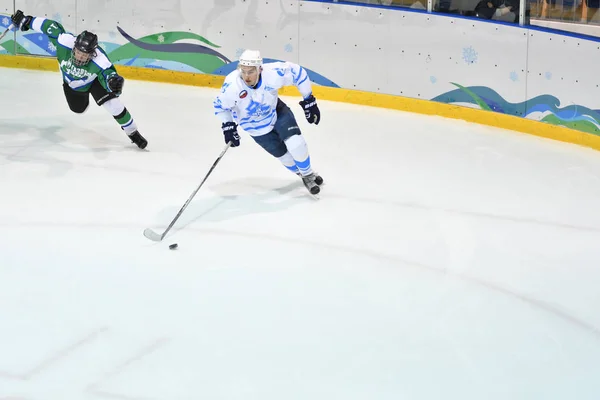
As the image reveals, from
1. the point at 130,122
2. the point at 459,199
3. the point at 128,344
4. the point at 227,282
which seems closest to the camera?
the point at 128,344

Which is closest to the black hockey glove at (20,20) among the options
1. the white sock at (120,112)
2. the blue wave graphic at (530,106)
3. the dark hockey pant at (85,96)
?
the dark hockey pant at (85,96)

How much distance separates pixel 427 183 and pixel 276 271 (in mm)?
1965

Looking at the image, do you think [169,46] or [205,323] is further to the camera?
[169,46]

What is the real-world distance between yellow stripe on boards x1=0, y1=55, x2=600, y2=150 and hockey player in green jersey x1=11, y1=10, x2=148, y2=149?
7.41ft

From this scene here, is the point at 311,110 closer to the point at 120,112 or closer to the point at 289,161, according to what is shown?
the point at 289,161

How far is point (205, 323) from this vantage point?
12.7 ft

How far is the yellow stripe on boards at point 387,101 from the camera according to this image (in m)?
7.16

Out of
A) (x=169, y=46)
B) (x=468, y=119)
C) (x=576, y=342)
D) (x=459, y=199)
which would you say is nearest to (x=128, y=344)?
(x=576, y=342)

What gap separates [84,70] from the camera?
21.9 ft

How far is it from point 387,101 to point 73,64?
116 inches

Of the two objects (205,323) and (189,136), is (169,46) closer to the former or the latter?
(189,136)

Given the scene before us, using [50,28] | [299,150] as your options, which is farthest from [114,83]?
[299,150]

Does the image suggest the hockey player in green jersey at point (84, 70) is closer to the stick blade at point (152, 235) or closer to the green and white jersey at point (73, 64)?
the green and white jersey at point (73, 64)

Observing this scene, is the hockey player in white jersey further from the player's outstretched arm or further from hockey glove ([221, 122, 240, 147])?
the player's outstretched arm
